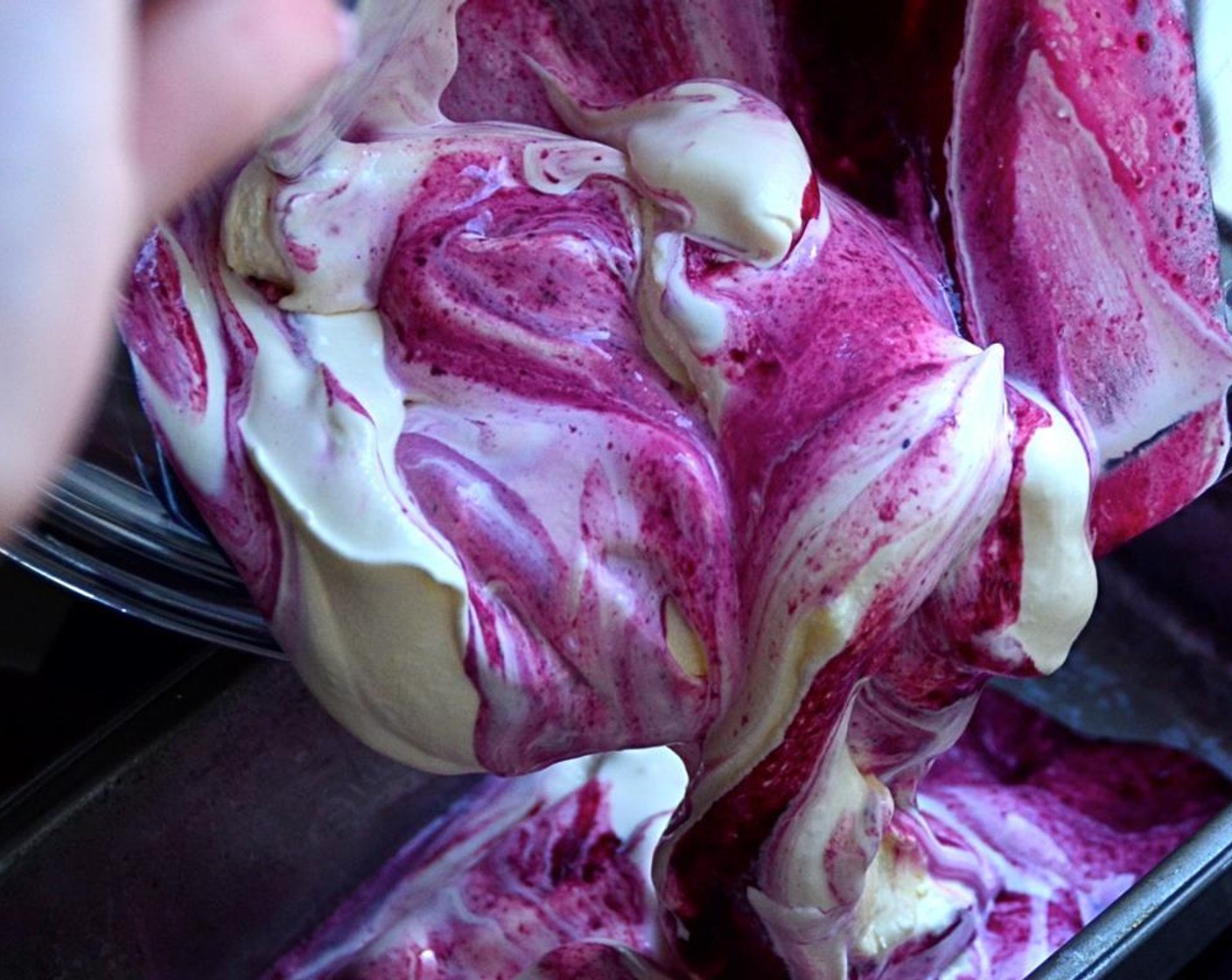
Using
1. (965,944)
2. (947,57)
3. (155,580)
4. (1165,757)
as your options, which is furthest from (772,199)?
(1165,757)

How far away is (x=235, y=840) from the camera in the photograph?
3.59ft

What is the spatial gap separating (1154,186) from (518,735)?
0.43m

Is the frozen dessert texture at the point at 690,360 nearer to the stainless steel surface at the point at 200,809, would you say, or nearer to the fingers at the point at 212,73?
the stainless steel surface at the point at 200,809

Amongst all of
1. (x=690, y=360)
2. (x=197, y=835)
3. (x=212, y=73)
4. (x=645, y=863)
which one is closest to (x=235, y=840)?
(x=197, y=835)

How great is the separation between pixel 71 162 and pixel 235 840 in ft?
2.35

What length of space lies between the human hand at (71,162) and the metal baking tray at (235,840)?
55 centimetres

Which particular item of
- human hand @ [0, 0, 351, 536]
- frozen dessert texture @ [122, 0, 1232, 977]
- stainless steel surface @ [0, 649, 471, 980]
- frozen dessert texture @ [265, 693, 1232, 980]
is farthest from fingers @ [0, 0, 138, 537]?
frozen dessert texture @ [265, 693, 1232, 980]

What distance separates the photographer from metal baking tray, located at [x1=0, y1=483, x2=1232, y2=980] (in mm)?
972

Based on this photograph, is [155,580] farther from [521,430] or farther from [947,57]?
[947,57]

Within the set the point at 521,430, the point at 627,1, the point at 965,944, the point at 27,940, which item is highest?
the point at 627,1

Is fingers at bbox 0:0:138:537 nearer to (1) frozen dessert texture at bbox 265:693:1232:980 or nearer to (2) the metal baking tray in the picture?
(2) the metal baking tray

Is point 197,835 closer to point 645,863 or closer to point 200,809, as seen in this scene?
point 200,809

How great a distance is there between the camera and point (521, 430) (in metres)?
0.82

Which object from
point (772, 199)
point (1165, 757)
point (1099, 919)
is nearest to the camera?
point (772, 199)
